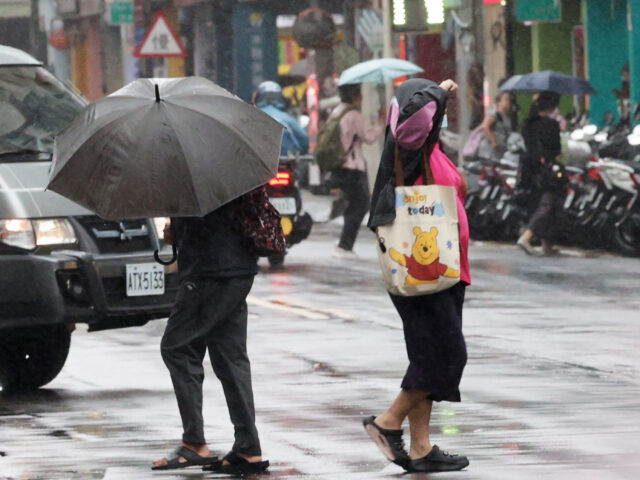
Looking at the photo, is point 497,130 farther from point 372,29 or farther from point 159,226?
point 159,226

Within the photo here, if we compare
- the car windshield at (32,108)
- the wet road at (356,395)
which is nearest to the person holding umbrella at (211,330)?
the wet road at (356,395)

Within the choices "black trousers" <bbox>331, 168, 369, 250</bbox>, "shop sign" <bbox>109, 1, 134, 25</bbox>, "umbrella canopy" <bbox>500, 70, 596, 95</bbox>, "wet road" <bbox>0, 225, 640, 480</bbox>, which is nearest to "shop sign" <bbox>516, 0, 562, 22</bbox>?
"umbrella canopy" <bbox>500, 70, 596, 95</bbox>

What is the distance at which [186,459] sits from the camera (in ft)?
27.2

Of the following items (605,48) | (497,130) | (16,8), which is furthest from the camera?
(16,8)

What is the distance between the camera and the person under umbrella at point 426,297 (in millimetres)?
8055

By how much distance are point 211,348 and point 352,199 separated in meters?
12.9

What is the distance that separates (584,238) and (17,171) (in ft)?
41.2

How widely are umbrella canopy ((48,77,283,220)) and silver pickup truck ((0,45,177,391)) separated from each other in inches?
79.3

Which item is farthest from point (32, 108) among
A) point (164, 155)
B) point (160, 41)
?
point (160, 41)

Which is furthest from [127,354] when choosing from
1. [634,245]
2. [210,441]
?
[634,245]

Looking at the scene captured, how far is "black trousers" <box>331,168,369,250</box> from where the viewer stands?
21062 mm

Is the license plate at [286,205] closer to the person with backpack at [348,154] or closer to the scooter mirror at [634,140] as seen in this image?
the person with backpack at [348,154]

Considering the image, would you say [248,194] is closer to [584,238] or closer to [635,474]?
[635,474]

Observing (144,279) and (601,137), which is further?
(601,137)
